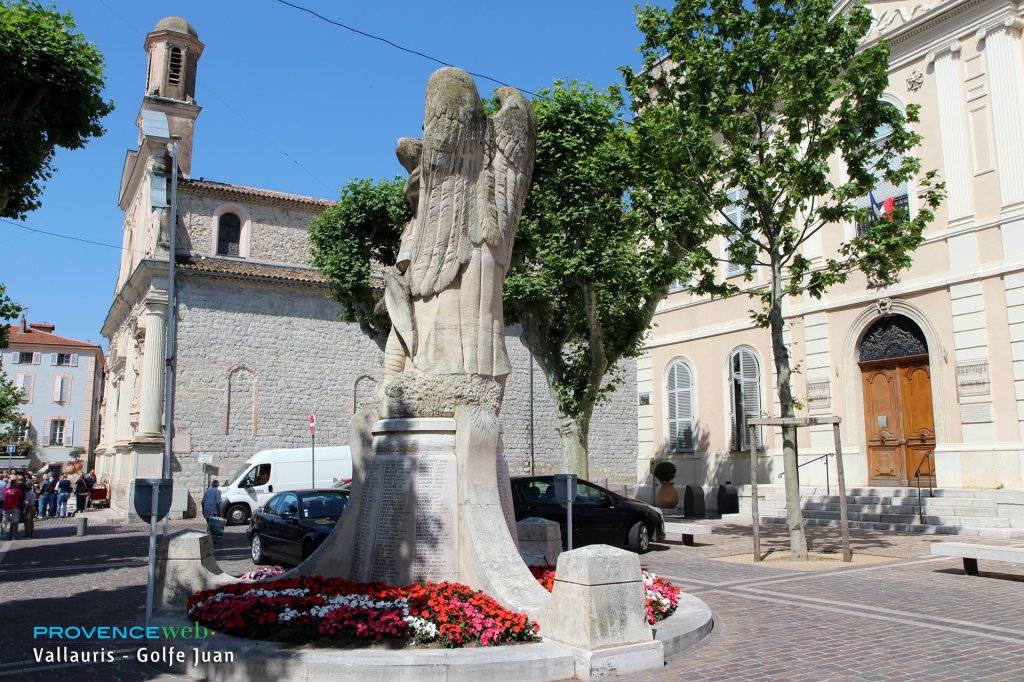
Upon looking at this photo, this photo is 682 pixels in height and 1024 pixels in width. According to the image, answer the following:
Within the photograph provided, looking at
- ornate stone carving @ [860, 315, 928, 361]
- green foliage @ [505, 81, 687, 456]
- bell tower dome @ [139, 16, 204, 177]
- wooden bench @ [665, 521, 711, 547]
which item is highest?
bell tower dome @ [139, 16, 204, 177]

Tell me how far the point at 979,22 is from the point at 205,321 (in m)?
25.5

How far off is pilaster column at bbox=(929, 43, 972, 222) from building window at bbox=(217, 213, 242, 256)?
2503 cm

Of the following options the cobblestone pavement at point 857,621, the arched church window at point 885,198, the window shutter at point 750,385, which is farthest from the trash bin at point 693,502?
the cobblestone pavement at point 857,621

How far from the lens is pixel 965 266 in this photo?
17266 mm

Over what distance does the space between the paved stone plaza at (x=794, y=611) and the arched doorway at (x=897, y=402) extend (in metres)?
3.35

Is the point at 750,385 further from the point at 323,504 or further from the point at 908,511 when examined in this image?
the point at 323,504

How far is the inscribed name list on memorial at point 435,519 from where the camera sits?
7094 mm

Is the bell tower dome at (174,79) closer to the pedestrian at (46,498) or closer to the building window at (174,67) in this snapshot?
the building window at (174,67)

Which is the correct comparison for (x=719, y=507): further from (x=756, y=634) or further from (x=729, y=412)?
(x=756, y=634)

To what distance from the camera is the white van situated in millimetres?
24484

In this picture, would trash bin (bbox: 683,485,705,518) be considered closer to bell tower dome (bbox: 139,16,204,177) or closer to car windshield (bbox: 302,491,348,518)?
car windshield (bbox: 302,491,348,518)

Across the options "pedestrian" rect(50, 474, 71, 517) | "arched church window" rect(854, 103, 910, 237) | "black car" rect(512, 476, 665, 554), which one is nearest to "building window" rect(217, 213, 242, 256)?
"pedestrian" rect(50, 474, 71, 517)

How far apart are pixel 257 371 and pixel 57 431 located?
160ft

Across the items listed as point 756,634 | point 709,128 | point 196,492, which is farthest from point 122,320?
point 756,634
